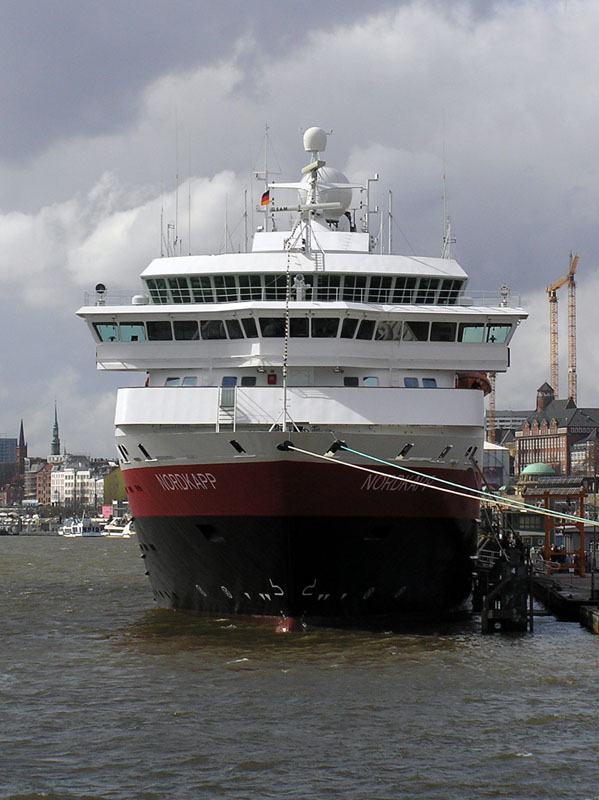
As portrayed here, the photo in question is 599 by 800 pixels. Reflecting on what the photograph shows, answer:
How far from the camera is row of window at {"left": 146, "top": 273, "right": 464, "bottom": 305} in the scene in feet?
97.9

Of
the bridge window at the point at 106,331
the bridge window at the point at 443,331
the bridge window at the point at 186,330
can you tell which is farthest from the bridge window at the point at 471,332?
the bridge window at the point at 106,331

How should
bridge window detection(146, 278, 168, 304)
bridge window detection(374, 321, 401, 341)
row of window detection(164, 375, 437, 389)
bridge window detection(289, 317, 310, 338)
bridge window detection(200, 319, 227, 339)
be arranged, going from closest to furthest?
bridge window detection(289, 317, 310, 338) < row of window detection(164, 375, 437, 389) < bridge window detection(374, 321, 401, 341) < bridge window detection(200, 319, 227, 339) < bridge window detection(146, 278, 168, 304)

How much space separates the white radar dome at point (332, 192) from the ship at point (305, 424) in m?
2.86

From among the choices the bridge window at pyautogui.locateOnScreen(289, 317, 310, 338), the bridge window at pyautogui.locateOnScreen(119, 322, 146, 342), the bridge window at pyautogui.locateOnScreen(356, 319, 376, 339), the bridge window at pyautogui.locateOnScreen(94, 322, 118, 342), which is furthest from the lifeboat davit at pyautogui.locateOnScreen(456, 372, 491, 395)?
the bridge window at pyautogui.locateOnScreen(94, 322, 118, 342)

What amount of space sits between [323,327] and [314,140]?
7928mm

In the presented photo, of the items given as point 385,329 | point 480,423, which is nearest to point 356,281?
point 385,329

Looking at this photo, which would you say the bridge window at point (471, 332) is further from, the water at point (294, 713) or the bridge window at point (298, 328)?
the water at point (294, 713)

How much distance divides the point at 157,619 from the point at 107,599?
1026 centimetres

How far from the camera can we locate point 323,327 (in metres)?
28.6

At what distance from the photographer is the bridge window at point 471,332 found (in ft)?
98.2

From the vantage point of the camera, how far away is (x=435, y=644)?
2659 centimetres

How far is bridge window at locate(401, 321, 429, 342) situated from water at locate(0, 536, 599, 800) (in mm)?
7012

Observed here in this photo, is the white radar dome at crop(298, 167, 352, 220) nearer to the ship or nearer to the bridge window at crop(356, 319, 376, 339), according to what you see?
the ship

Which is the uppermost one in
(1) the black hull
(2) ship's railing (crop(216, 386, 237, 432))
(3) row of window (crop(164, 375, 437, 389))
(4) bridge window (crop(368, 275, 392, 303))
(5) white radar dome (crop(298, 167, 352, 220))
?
(5) white radar dome (crop(298, 167, 352, 220))
